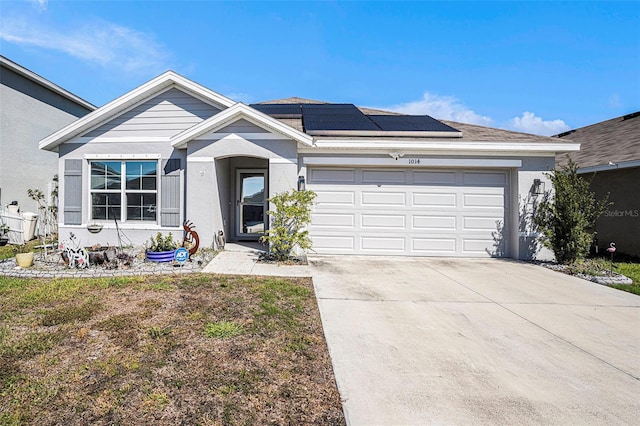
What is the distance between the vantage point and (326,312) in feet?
13.7

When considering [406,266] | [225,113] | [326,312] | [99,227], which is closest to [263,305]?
[326,312]

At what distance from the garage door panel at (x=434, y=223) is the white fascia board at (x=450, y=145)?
6.28 ft

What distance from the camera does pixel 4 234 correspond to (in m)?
9.77

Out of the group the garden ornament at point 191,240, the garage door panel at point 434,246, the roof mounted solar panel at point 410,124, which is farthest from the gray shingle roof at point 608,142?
the garden ornament at point 191,240

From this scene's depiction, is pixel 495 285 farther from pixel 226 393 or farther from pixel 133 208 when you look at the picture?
pixel 133 208

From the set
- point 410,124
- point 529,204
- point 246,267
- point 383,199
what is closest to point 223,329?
point 246,267

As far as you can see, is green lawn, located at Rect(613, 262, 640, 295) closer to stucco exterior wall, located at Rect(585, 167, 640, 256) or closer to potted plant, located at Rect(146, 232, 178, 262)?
stucco exterior wall, located at Rect(585, 167, 640, 256)

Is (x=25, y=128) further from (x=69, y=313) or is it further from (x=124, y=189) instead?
(x=69, y=313)

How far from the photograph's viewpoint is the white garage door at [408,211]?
27.1 feet

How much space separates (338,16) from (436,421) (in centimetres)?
1205

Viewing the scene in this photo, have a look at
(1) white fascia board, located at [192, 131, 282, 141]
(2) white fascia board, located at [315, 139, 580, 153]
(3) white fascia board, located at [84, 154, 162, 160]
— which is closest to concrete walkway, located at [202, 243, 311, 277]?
(1) white fascia board, located at [192, 131, 282, 141]

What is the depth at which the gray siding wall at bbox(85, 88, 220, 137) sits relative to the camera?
8609 millimetres

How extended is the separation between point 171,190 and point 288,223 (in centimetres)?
375

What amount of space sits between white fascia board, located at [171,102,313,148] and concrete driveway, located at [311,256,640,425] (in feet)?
11.9
